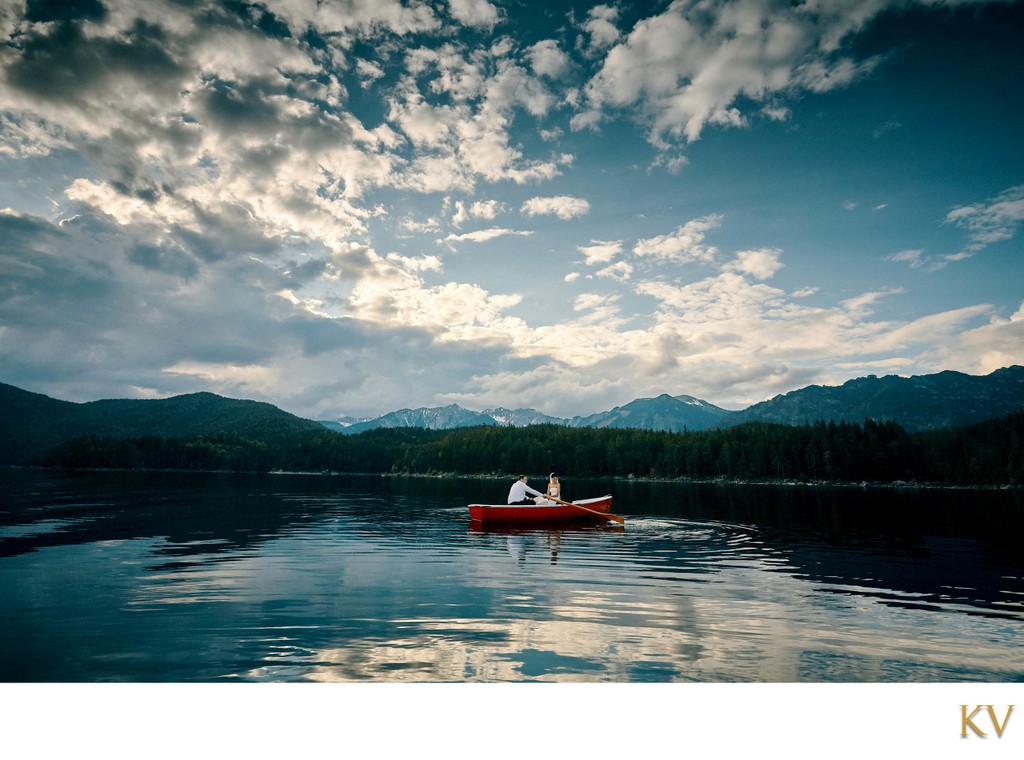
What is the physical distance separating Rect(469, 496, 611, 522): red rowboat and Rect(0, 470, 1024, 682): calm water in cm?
401

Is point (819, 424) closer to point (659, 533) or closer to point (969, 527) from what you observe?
point (969, 527)

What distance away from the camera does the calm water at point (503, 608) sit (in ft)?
32.7

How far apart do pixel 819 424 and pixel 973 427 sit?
3526 centimetres

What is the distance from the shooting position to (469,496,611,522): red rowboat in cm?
3556

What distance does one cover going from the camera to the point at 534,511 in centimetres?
3631

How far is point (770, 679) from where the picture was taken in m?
9.66
